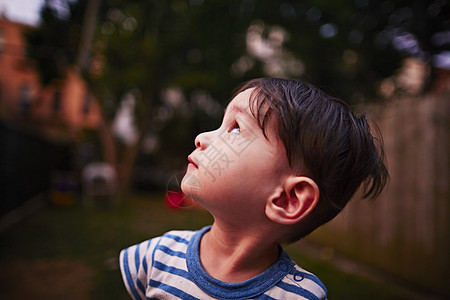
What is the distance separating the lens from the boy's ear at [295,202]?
18.0 inches

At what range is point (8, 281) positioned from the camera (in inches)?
34.9

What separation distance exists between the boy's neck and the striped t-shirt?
15mm

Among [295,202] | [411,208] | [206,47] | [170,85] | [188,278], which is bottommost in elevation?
[411,208]

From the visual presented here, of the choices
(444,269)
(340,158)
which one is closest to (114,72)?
(340,158)

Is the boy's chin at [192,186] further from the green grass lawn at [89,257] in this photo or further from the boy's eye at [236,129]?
the green grass lawn at [89,257]

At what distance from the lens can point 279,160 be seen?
46 centimetres

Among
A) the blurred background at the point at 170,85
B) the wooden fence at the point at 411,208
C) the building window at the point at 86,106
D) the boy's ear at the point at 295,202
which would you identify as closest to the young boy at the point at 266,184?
the boy's ear at the point at 295,202

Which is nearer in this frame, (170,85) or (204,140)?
(204,140)

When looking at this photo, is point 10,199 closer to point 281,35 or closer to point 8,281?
point 8,281

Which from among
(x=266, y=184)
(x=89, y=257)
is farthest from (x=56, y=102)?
(x=266, y=184)

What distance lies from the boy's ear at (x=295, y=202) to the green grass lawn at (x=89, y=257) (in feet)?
1.19

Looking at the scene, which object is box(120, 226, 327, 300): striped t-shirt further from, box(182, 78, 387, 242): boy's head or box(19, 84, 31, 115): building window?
box(19, 84, 31, 115): building window

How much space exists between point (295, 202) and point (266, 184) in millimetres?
56

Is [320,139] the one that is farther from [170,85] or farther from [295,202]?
[170,85]
